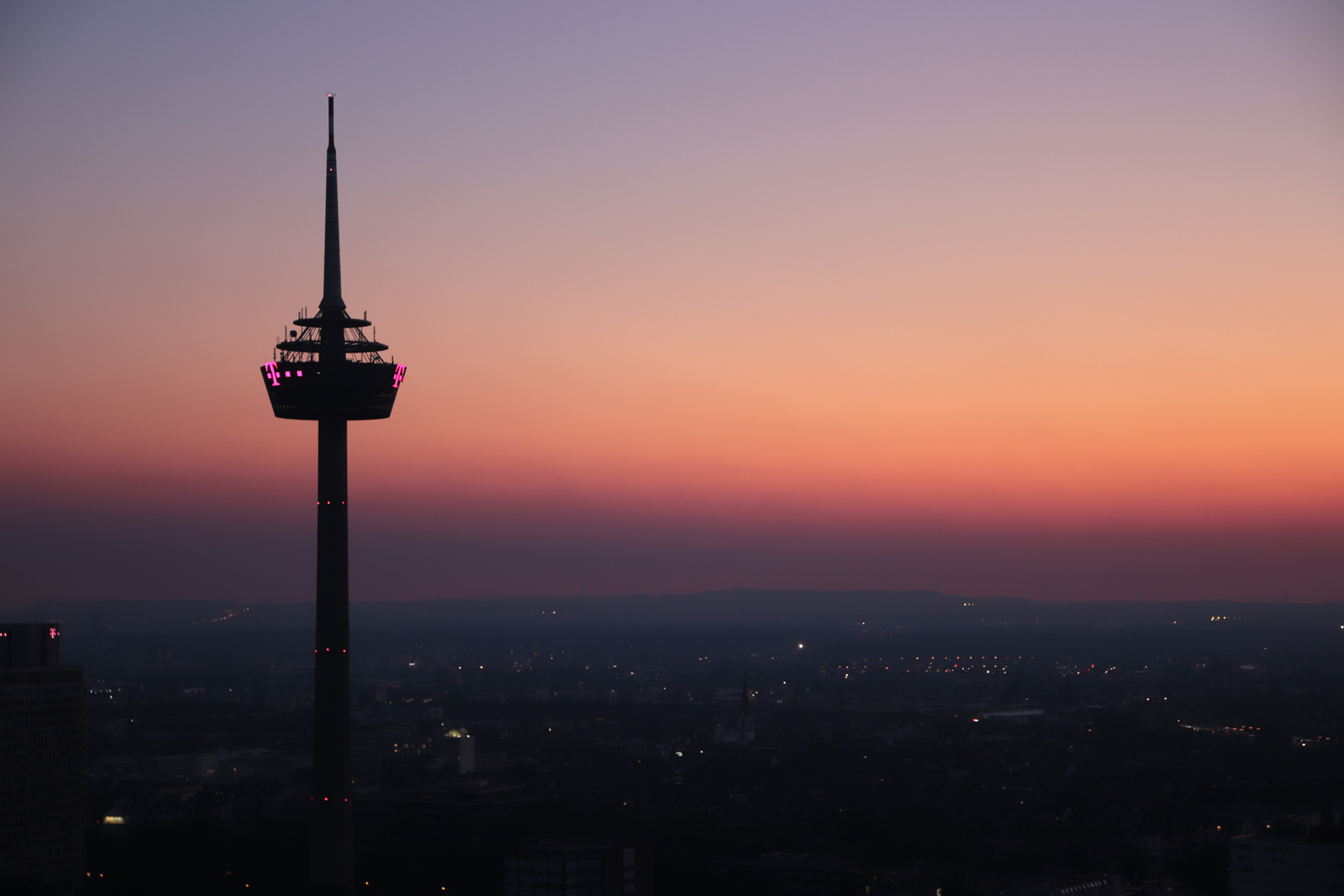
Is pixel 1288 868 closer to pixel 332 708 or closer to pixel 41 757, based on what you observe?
pixel 332 708

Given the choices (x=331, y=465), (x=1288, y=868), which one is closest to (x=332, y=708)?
(x=331, y=465)

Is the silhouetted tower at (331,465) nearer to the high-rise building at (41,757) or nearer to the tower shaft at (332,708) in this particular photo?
the tower shaft at (332,708)

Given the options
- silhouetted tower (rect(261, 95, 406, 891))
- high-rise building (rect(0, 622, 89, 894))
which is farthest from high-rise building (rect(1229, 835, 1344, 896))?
high-rise building (rect(0, 622, 89, 894))

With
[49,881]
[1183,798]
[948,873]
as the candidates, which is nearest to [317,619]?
[49,881]

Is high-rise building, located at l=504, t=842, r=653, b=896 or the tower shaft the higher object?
the tower shaft

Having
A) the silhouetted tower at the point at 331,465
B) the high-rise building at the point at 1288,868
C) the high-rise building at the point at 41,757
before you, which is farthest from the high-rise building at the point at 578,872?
the high-rise building at the point at 1288,868

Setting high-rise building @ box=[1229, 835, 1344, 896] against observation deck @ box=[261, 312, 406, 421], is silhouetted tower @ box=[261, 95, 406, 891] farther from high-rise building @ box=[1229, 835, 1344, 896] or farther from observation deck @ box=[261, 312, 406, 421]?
high-rise building @ box=[1229, 835, 1344, 896]

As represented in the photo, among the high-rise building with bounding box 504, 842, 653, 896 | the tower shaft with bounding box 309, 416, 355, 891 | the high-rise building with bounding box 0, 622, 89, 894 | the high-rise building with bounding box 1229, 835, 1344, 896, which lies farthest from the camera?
the high-rise building with bounding box 0, 622, 89, 894
